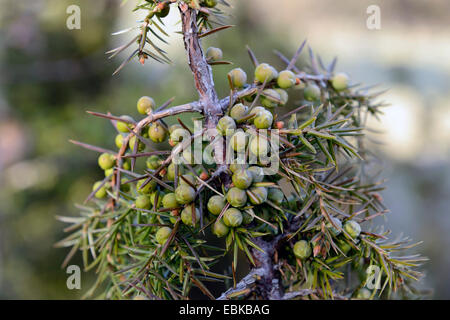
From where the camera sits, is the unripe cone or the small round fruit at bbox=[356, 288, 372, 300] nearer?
the unripe cone

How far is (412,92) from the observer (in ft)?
9.55

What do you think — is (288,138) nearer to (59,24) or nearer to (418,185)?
(59,24)

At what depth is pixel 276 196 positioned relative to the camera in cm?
34

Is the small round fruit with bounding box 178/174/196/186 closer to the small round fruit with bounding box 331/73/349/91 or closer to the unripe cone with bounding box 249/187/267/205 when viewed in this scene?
the unripe cone with bounding box 249/187/267/205

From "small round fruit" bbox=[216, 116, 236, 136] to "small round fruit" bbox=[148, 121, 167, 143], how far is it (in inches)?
2.6

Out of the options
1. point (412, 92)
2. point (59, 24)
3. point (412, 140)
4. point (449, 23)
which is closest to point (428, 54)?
point (449, 23)

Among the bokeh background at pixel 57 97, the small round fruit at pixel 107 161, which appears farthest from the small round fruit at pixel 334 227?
the bokeh background at pixel 57 97

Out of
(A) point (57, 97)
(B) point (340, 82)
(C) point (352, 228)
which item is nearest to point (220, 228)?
(C) point (352, 228)

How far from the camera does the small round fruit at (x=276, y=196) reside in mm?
338

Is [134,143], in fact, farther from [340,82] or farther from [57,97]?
[57,97]

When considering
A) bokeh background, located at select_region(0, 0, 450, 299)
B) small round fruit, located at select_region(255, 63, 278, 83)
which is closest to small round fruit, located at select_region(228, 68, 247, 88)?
small round fruit, located at select_region(255, 63, 278, 83)

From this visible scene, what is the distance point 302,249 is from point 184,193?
126 millimetres

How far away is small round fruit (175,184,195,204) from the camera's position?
31 cm
